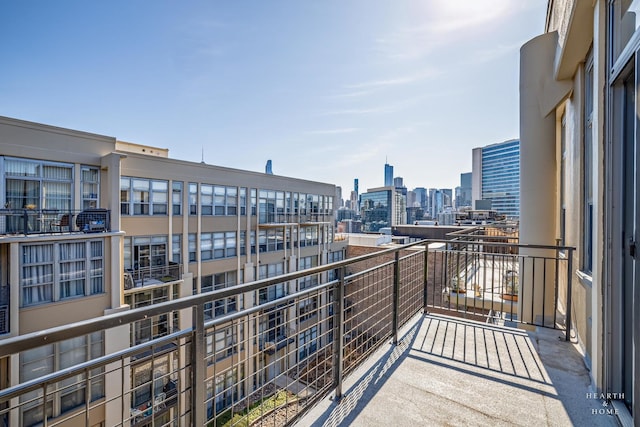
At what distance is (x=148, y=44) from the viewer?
823 cm

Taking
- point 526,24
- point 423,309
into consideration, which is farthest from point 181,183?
point 526,24

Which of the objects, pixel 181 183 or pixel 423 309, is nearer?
pixel 423 309

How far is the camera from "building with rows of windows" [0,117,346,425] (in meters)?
7.41

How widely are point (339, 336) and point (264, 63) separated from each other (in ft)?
27.7

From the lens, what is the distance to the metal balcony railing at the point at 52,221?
739cm

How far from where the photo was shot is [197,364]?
126 centimetres

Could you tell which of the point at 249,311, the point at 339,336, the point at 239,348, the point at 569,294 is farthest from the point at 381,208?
the point at 239,348

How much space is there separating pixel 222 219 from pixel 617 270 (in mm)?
13389

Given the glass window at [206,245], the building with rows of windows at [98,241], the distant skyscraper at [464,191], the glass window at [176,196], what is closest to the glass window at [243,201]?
the building with rows of windows at [98,241]

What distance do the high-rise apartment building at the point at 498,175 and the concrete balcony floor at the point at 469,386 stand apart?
87.5 feet

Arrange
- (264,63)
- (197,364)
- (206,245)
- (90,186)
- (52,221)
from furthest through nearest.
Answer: (206,245)
(90,186)
(264,63)
(52,221)
(197,364)

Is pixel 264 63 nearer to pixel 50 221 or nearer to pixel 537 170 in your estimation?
pixel 537 170

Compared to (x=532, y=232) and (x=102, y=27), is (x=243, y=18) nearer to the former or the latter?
(x=102, y=27)

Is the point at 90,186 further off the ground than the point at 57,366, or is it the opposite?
the point at 90,186
